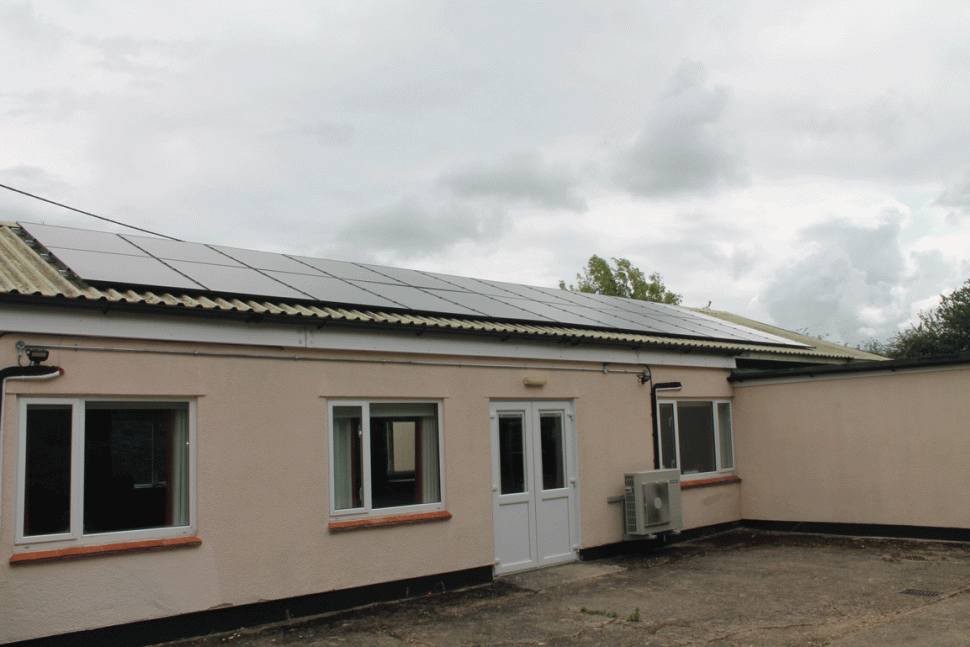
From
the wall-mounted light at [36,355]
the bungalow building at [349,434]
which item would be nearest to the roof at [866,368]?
the bungalow building at [349,434]

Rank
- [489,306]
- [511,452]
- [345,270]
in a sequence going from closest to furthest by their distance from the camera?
[511,452]
[489,306]
[345,270]

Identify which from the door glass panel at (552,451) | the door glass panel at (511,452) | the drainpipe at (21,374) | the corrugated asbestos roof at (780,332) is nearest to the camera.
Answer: the drainpipe at (21,374)

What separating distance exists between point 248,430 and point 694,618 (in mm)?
4805

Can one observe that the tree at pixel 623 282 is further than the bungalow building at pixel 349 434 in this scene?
Yes

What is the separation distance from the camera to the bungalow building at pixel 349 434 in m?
6.54

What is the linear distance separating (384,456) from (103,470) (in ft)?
9.84

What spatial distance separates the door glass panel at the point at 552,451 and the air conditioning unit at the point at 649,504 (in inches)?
45.1

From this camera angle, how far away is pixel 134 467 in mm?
6961

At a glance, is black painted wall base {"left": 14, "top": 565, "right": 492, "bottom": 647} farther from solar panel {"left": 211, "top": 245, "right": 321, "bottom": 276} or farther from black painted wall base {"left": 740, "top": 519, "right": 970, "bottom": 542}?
black painted wall base {"left": 740, "top": 519, "right": 970, "bottom": 542}

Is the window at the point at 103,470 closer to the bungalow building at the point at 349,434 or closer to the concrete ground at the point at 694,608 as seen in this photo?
the bungalow building at the point at 349,434

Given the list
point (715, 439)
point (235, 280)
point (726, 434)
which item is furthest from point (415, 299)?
point (726, 434)

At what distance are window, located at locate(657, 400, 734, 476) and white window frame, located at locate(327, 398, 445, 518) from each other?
14.6 ft

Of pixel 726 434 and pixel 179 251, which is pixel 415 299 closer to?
pixel 179 251

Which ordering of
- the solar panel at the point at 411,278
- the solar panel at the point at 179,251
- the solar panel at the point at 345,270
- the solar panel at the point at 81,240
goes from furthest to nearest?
the solar panel at the point at 411,278, the solar panel at the point at 345,270, the solar panel at the point at 179,251, the solar panel at the point at 81,240
